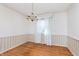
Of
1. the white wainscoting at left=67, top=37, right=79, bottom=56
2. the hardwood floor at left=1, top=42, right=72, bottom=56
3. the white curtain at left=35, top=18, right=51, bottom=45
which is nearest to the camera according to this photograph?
the white wainscoting at left=67, top=37, right=79, bottom=56

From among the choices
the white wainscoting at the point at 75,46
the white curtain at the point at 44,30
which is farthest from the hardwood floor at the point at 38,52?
the white curtain at the point at 44,30

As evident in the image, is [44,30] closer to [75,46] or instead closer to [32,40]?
[32,40]

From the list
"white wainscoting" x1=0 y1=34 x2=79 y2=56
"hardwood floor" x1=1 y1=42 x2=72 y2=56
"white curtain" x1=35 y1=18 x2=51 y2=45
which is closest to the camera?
"white wainscoting" x1=0 y1=34 x2=79 y2=56

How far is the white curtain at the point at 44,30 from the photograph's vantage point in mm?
7302

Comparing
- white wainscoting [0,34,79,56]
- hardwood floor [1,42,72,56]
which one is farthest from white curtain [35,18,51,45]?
hardwood floor [1,42,72,56]

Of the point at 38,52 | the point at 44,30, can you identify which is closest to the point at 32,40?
the point at 44,30

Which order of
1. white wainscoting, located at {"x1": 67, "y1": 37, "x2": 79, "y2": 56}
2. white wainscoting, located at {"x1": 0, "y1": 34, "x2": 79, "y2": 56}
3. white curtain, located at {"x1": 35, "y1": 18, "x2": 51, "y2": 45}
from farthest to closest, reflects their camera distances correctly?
white curtain, located at {"x1": 35, "y1": 18, "x2": 51, "y2": 45} → white wainscoting, located at {"x1": 0, "y1": 34, "x2": 79, "y2": 56} → white wainscoting, located at {"x1": 67, "y1": 37, "x2": 79, "y2": 56}

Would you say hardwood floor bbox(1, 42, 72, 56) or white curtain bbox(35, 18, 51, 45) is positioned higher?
white curtain bbox(35, 18, 51, 45)

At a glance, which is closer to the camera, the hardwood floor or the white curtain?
the hardwood floor

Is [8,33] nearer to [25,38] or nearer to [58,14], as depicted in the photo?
[25,38]

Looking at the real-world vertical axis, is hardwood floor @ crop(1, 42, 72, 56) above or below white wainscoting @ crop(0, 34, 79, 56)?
below

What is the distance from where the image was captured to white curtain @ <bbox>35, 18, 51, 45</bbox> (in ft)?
24.0

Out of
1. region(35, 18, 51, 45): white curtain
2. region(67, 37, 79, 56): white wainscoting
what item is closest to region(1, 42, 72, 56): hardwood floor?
region(67, 37, 79, 56): white wainscoting

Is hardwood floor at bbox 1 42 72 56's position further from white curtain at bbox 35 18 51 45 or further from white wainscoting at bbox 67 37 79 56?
white curtain at bbox 35 18 51 45
